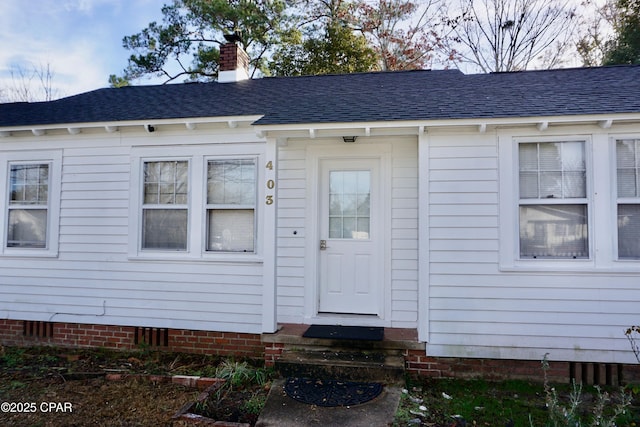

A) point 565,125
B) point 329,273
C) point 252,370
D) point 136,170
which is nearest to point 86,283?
point 136,170

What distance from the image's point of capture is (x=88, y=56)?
54.5 feet

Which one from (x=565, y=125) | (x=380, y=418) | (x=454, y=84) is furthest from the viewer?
(x=454, y=84)

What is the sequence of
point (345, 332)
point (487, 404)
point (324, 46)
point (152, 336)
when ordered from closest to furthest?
point (487, 404) → point (345, 332) → point (152, 336) → point (324, 46)

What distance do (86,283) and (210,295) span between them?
1882mm

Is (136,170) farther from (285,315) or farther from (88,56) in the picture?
(88,56)

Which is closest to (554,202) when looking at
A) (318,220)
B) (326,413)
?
(318,220)

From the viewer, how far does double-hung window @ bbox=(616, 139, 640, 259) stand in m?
4.25

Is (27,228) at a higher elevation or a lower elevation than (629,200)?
lower

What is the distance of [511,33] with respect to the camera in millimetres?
16406

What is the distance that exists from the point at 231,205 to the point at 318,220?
47.7 inches

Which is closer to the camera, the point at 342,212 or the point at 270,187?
the point at 270,187

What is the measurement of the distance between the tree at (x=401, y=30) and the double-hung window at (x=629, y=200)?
13.0 metres

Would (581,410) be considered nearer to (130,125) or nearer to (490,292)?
(490,292)

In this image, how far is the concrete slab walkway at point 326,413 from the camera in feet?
11.1
